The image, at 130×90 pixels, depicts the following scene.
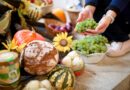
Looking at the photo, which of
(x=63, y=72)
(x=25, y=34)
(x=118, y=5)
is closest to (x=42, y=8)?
(x=25, y=34)

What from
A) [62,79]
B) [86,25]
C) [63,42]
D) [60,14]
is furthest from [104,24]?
Answer: [60,14]

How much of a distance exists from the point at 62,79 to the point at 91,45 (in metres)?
0.33

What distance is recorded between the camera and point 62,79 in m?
0.99

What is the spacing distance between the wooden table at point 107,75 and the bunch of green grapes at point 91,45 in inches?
3.2

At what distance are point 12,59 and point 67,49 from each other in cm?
42

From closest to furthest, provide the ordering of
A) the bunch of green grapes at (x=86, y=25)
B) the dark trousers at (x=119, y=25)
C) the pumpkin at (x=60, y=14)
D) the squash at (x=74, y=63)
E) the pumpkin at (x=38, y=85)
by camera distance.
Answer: the pumpkin at (x=38, y=85)
the squash at (x=74, y=63)
the bunch of green grapes at (x=86, y=25)
the dark trousers at (x=119, y=25)
the pumpkin at (x=60, y=14)

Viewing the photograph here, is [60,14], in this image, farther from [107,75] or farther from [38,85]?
[38,85]

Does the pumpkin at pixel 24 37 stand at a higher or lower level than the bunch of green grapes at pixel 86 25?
lower

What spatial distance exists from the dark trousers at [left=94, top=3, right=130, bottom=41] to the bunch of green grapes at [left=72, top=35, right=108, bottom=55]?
16 cm

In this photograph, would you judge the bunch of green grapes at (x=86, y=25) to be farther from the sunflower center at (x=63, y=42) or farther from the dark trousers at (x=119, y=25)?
the dark trousers at (x=119, y=25)

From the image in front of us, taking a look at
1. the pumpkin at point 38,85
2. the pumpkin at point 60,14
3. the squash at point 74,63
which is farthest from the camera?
the pumpkin at point 60,14

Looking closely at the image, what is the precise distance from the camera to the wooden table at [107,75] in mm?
1118

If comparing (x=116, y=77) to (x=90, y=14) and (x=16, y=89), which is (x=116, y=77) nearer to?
(x=90, y=14)

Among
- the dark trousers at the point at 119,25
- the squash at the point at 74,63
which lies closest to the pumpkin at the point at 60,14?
the dark trousers at the point at 119,25
